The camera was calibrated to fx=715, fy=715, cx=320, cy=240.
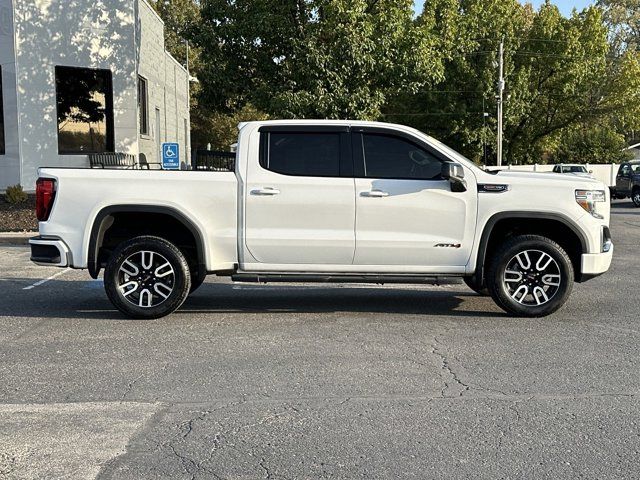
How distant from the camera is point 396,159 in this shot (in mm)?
7559

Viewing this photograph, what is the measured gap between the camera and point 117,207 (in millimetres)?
7348

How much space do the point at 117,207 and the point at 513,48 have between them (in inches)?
1634

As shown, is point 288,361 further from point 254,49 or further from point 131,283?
point 254,49

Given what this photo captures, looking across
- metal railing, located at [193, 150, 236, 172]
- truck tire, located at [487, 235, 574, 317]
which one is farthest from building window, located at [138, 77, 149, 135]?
truck tire, located at [487, 235, 574, 317]

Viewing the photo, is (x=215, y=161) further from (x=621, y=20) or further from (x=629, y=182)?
(x=621, y=20)

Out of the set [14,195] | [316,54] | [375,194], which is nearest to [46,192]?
[375,194]

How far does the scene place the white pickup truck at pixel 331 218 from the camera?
24.1 ft

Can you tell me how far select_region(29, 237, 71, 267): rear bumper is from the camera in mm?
7391

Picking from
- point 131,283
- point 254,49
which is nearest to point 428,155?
point 131,283

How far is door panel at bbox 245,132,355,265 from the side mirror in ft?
3.13

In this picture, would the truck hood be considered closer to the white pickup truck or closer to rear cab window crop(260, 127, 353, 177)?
the white pickup truck

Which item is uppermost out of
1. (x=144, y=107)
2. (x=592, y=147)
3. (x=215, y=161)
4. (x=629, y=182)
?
(x=144, y=107)

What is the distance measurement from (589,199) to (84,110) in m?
17.0

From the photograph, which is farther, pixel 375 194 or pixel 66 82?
pixel 66 82
